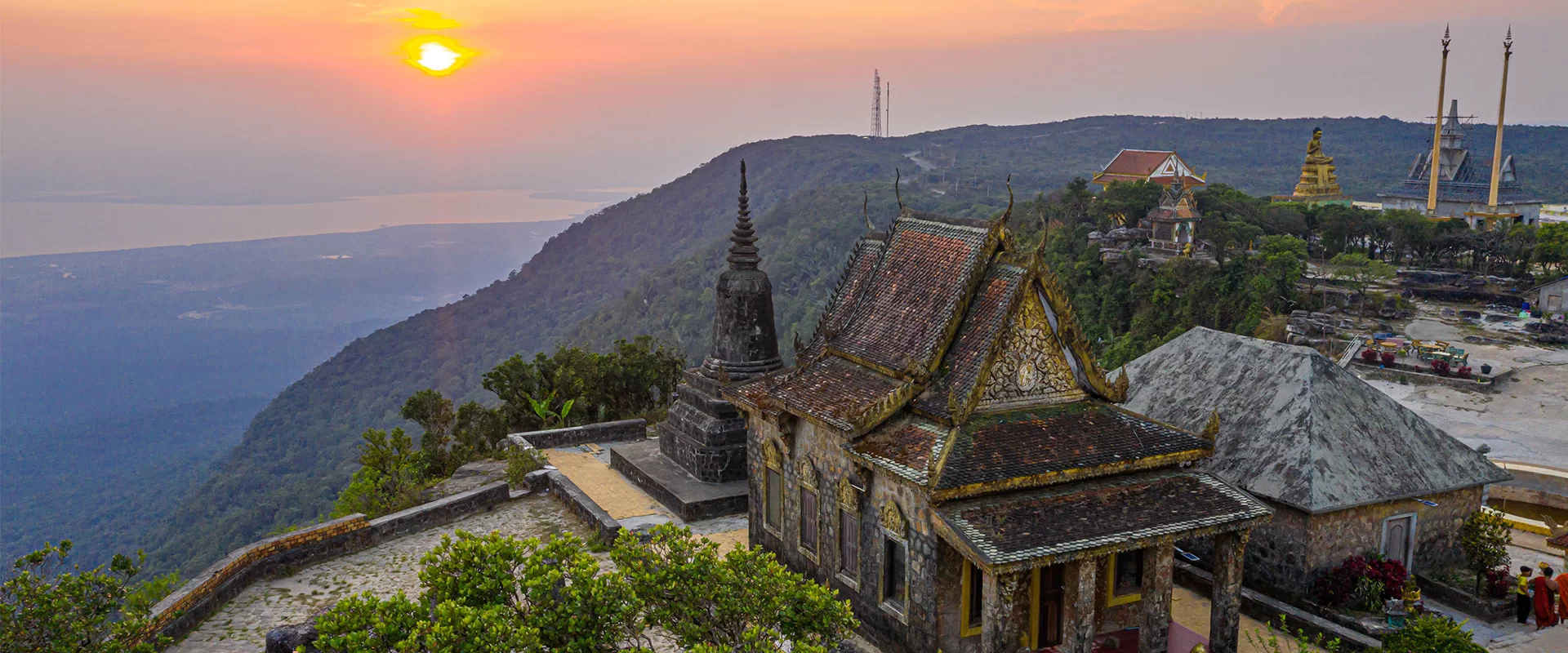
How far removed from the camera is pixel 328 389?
88938 mm

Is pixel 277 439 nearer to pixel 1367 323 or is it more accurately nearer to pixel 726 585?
pixel 1367 323

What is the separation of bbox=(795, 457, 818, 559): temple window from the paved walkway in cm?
655

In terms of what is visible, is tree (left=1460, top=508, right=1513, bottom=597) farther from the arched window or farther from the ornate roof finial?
the ornate roof finial

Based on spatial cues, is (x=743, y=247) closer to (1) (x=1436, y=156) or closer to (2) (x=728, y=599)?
(2) (x=728, y=599)

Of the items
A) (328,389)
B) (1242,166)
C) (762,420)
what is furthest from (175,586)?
(1242,166)

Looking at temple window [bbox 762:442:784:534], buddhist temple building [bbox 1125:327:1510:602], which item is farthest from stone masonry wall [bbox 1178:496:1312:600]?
temple window [bbox 762:442:784:534]

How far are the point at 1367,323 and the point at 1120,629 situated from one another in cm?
3182

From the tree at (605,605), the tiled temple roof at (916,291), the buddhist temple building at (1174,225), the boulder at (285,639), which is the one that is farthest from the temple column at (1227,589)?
the buddhist temple building at (1174,225)

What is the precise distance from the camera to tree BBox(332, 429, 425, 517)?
2539 cm

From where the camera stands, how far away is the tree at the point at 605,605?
11875 mm

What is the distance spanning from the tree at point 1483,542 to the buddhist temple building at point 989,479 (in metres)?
5.72

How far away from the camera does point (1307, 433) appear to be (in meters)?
19.0

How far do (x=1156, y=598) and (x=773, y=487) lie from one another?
289 inches

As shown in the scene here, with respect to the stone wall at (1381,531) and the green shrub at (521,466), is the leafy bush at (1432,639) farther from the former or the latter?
the green shrub at (521,466)
